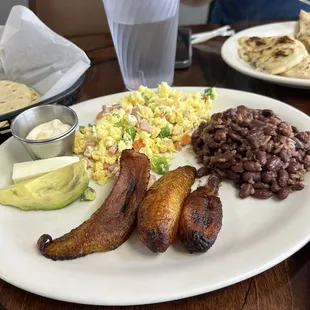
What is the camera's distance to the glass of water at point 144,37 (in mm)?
1897

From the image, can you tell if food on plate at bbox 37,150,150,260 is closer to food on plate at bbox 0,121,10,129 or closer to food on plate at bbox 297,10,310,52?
food on plate at bbox 0,121,10,129

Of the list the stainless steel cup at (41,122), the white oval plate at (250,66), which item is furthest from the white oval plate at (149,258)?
the white oval plate at (250,66)

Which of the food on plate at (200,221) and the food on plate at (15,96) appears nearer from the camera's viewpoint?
the food on plate at (200,221)

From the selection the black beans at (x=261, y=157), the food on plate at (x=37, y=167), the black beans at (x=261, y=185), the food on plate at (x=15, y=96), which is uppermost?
the black beans at (x=261, y=157)

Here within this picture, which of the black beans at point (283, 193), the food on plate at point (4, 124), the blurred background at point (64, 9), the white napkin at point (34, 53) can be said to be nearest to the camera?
the black beans at point (283, 193)

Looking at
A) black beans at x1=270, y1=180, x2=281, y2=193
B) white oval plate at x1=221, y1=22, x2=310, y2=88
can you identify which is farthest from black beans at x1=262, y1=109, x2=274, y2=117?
white oval plate at x1=221, y1=22, x2=310, y2=88

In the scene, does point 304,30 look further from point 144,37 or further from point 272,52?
point 144,37

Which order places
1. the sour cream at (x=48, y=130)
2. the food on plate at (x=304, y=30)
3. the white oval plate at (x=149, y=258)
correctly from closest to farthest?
the white oval plate at (x=149, y=258) → the sour cream at (x=48, y=130) → the food on plate at (x=304, y=30)

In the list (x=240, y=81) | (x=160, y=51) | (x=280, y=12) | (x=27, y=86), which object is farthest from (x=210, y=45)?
(x=27, y=86)

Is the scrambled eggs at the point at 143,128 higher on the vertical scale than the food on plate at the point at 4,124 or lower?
higher

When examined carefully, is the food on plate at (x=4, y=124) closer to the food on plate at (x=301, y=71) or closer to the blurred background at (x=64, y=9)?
the food on plate at (x=301, y=71)

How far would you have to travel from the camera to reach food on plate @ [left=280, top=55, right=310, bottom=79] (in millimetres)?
2010

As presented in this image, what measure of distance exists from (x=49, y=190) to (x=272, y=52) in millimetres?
1327

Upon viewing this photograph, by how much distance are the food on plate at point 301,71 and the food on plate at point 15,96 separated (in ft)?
3.96
